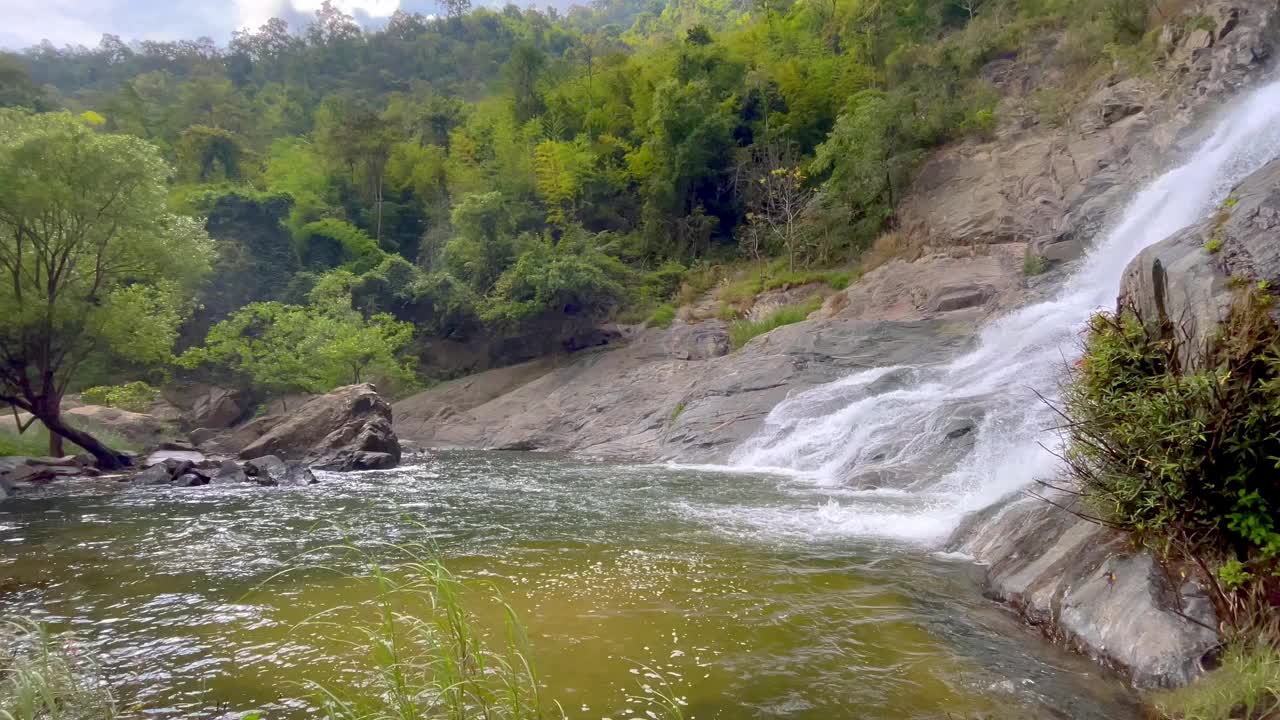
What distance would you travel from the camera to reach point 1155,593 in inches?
192

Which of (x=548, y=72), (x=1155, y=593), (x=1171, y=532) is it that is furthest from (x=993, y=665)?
(x=548, y=72)

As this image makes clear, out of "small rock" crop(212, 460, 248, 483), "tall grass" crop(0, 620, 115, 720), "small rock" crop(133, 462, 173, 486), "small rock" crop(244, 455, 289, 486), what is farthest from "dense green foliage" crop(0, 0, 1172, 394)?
"tall grass" crop(0, 620, 115, 720)

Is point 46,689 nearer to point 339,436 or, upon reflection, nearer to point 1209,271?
point 1209,271

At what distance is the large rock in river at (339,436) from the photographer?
18.3 meters

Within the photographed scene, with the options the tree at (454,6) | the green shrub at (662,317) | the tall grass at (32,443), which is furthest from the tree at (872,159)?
the tree at (454,6)

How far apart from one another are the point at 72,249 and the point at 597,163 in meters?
27.0

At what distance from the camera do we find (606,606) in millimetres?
6234

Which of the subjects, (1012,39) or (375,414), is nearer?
(375,414)

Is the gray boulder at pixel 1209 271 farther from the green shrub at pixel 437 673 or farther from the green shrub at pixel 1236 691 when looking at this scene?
the green shrub at pixel 437 673

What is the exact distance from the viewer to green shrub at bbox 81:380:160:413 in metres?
25.5

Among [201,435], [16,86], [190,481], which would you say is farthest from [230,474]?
[16,86]

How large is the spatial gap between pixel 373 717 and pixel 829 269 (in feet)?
92.3

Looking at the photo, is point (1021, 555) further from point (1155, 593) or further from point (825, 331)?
point (825, 331)

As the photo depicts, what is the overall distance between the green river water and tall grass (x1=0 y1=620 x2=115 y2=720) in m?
0.45
